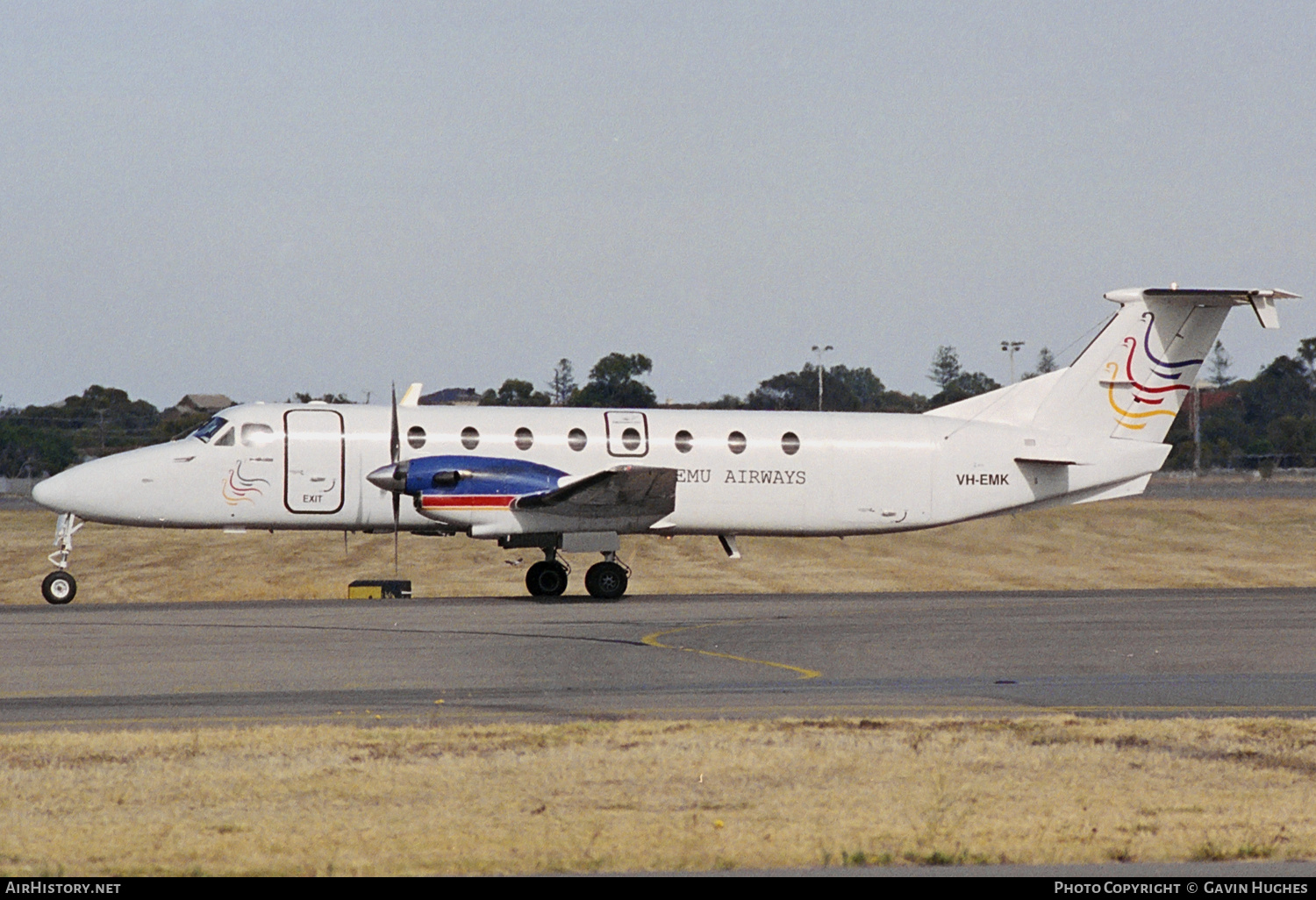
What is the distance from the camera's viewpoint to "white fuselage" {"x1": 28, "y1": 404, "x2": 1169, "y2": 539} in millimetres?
24625

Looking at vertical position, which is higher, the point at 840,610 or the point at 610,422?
the point at 610,422

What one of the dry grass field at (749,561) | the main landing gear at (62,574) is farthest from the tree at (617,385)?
the main landing gear at (62,574)

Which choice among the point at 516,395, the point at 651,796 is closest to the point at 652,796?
the point at 651,796

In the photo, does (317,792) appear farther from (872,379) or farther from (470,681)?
(872,379)

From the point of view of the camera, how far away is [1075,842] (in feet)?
25.2

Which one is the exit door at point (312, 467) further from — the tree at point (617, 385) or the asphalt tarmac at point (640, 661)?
the tree at point (617, 385)

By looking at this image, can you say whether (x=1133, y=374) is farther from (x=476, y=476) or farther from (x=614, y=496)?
(x=476, y=476)

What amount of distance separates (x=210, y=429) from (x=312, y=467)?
6.58 feet

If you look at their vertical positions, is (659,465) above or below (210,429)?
below

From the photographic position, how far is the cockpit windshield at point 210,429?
2494cm

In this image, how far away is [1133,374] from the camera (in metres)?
27.7

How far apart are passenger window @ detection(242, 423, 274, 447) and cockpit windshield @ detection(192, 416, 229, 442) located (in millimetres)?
427

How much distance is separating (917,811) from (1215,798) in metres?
2.01

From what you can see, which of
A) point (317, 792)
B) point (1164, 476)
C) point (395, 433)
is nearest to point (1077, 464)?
Answer: point (395, 433)
